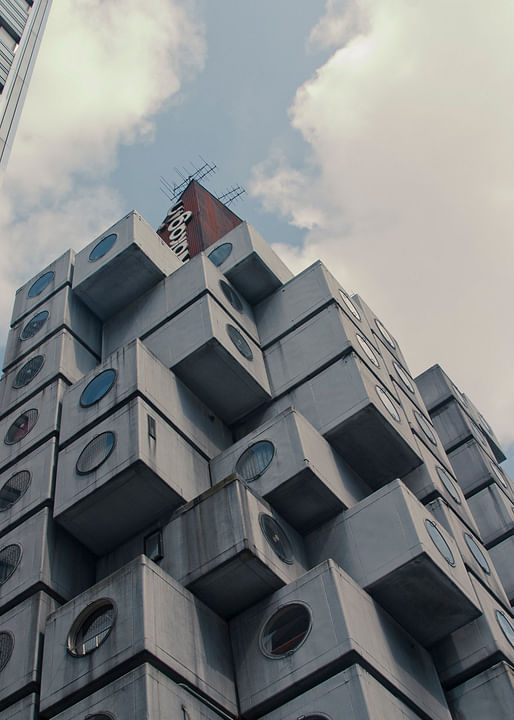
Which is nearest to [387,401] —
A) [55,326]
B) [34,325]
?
[55,326]

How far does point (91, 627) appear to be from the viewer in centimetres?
1980

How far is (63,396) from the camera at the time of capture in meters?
27.8

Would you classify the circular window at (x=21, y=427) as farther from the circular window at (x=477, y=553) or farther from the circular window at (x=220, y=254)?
the circular window at (x=477, y=553)

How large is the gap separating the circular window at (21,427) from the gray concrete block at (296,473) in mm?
6724

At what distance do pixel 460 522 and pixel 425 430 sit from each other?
5373mm

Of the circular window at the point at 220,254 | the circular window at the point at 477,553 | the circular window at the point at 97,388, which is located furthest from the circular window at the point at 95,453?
the circular window at the point at 220,254

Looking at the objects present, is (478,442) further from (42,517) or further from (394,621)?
(42,517)

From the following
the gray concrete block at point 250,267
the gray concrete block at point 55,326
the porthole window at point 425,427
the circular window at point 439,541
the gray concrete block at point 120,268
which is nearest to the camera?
the circular window at point 439,541

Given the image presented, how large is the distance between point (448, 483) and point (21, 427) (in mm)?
15219

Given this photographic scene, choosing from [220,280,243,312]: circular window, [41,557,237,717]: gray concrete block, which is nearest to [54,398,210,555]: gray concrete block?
[41,557,237,717]: gray concrete block

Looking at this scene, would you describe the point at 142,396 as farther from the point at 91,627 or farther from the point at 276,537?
the point at 91,627

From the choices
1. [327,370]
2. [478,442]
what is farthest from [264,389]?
[478,442]

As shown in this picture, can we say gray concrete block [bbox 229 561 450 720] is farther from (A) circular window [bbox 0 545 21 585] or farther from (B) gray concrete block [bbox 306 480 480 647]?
(A) circular window [bbox 0 545 21 585]

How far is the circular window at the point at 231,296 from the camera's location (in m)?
32.5
